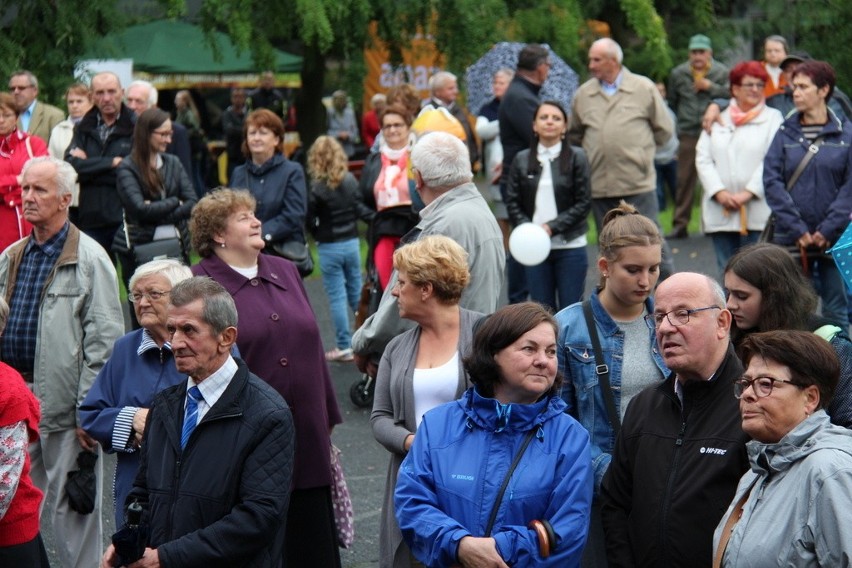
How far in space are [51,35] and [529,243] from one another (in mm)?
6956

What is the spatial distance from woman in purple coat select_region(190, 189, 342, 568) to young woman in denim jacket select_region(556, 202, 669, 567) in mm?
1489

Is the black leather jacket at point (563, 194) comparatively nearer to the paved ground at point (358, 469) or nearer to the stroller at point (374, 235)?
the stroller at point (374, 235)

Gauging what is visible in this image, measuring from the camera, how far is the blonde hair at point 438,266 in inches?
211

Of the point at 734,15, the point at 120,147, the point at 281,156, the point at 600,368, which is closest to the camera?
the point at 600,368

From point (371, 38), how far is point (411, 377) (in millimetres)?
12232

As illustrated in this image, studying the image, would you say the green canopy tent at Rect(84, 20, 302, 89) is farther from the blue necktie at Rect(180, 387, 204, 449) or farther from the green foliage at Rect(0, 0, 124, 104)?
the blue necktie at Rect(180, 387, 204, 449)

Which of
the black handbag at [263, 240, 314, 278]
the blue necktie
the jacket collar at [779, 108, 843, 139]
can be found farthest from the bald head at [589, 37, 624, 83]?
the blue necktie

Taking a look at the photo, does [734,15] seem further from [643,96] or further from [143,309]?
[143,309]

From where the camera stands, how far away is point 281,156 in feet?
30.8

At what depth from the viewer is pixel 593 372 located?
503 cm

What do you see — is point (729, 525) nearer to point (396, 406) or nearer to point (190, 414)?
point (396, 406)

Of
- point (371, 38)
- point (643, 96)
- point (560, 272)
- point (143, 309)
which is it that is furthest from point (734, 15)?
point (143, 309)

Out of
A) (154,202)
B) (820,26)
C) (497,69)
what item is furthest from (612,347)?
(820,26)

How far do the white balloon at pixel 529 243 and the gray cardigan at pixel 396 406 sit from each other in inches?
135
